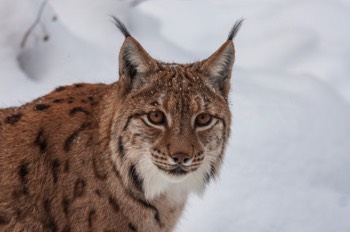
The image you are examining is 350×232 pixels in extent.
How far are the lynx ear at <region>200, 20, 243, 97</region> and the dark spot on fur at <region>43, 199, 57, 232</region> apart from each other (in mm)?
1259

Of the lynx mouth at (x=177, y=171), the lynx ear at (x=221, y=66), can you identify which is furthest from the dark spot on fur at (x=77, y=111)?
the lynx ear at (x=221, y=66)

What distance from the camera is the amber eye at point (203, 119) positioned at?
4.29 meters

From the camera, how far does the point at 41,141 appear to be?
176 inches

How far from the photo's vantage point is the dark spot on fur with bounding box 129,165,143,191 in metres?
4.32

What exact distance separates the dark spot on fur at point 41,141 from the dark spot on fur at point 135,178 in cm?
58

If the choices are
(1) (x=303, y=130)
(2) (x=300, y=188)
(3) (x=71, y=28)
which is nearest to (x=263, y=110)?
(1) (x=303, y=130)

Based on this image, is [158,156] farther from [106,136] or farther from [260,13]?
[260,13]

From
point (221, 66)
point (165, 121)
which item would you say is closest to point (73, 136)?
point (165, 121)

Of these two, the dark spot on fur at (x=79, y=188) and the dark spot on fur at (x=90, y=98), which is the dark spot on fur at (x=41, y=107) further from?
the dark spot on fur at (x=79, y=188)

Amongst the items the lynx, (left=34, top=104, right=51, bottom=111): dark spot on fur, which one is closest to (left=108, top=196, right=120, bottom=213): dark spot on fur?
the lynx

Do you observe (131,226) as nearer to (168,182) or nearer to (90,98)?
(168,182)

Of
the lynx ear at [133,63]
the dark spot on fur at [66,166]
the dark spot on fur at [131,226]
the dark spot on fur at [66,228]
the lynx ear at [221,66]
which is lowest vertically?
the dark spot on fur at [66,228]

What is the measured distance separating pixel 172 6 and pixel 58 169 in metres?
4.85

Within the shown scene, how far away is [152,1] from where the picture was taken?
8969mm
